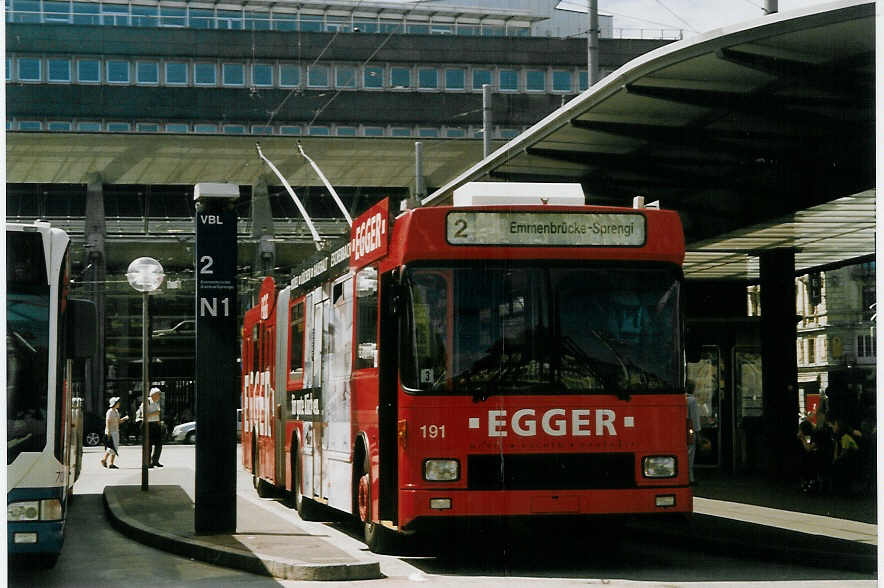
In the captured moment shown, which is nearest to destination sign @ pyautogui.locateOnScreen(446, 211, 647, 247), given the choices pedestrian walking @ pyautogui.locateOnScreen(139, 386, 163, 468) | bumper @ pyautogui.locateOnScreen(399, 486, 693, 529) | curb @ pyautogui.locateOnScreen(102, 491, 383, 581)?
bumper @ pyautogui.locateOnScreen(399, 486, 693, 529)

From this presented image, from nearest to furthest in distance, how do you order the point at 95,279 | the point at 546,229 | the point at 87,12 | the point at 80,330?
the point at 80,330 < the point at 546,229 < the point at 87,12 < the point at 95,279

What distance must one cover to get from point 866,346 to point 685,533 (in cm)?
586

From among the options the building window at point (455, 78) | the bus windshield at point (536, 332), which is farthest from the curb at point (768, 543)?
the building window at point (455, 78)

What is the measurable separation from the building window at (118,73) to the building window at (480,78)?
15.9 metres

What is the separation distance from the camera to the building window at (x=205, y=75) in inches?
1933

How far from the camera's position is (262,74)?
187 feet

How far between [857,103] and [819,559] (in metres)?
4.47

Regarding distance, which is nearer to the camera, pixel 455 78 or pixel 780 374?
pixel 780 374

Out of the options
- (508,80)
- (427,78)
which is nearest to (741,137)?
(427,78)

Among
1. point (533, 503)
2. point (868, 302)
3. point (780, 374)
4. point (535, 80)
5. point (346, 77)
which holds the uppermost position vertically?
point (346, 77)

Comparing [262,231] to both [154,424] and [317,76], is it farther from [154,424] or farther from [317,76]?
[317,76]

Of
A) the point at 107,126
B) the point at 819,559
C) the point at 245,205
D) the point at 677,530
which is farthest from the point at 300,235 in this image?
the point at 819,559

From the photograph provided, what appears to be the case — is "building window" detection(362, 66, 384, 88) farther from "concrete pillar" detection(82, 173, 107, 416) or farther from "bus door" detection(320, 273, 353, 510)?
"bus door" detection(320, 273, 353, 510)

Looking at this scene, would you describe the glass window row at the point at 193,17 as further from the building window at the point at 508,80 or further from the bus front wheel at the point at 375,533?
the building window at the point at 508,80
